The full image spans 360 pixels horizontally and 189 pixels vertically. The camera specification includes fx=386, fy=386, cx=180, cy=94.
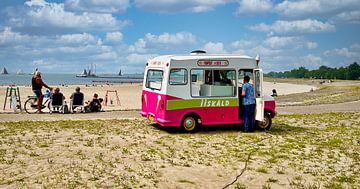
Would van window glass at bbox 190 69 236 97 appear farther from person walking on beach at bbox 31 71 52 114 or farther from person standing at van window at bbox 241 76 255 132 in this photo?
person walking on beach at bbox 31 71 52 114

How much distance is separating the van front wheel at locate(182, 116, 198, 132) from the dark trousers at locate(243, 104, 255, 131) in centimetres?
172

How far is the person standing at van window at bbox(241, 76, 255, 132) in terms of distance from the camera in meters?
12.7

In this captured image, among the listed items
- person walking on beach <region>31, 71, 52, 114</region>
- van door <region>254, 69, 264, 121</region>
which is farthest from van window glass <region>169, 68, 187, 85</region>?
person walking on beach <region>31, 71, 52, 114</region>

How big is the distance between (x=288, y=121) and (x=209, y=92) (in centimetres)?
512

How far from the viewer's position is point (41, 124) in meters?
14.0

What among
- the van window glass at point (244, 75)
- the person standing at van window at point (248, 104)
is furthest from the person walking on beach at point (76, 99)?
the person standing at van window at point (248, 104)

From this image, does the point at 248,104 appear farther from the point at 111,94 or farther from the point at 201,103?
the point at 111,94

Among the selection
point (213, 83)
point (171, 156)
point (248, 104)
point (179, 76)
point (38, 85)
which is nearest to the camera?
point (171, 156)

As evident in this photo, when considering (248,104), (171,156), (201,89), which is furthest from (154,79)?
(171,156)

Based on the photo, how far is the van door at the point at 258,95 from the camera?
42.2ft

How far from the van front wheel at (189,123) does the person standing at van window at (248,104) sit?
1.75 m

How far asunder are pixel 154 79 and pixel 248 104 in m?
3.35

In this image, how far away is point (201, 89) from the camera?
42.1ft

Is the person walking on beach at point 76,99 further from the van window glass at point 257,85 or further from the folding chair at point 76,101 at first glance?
the van window glass at point 257,85
